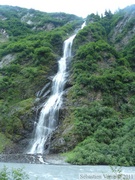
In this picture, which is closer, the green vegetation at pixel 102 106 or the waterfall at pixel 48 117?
the green vegetation at pixel 102 106

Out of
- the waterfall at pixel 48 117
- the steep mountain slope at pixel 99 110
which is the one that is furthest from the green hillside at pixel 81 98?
the waterfall at pixel 48 117

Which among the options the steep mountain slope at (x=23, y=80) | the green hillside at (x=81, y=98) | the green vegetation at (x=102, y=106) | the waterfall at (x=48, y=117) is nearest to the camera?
the green vegetation at (x=102, y=106)

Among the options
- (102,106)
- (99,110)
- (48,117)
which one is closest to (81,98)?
(102,106)

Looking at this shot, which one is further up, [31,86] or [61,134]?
[31,86]

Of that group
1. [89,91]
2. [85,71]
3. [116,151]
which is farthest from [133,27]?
[116,151]

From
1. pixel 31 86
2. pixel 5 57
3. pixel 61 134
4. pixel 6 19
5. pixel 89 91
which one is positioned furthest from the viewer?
pixel 6 19

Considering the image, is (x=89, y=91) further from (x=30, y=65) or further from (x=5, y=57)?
(x=5, y=57)

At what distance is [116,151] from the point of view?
110 feet

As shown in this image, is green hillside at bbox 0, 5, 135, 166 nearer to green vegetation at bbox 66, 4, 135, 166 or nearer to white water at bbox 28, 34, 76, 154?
green vegetation at bbox 66, 4, 135, 166

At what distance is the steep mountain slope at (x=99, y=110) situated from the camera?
110 ft

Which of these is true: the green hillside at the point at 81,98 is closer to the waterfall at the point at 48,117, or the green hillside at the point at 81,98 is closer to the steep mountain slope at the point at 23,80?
the steep mountain slope at the point at 23,80

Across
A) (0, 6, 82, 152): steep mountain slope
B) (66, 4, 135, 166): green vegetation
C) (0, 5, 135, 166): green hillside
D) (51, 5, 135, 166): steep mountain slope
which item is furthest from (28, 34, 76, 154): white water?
(66, 4, 135, 166): green vegetation

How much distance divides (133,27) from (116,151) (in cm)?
5117

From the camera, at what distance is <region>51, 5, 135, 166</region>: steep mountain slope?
33469 millimetres
